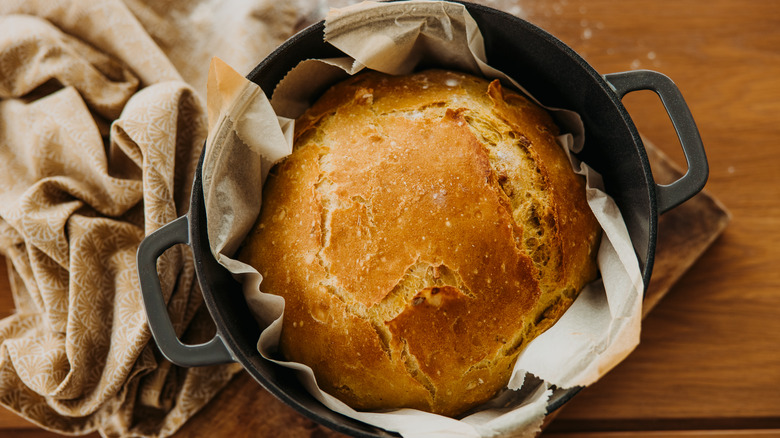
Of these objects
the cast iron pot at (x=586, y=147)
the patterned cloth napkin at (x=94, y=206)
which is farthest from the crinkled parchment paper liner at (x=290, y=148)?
the patterned cloth napkin at (x=94, y=206)

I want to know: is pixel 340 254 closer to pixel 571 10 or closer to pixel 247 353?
pixel 247 353

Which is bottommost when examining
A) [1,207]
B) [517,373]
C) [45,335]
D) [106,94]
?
[45,335]

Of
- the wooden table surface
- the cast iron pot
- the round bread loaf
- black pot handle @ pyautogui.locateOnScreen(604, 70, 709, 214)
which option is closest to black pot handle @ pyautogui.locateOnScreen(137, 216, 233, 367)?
the cast iron pot

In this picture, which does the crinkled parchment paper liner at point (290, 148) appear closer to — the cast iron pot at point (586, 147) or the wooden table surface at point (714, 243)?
the cast iron pot at point (586, 147)

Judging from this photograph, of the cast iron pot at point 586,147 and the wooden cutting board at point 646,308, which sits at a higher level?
the cast iron pot at point 586,147

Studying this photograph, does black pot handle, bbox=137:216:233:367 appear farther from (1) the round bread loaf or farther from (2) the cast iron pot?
(1) the round bread loaf

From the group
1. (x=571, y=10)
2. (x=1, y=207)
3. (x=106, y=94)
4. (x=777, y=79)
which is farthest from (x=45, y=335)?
(x=777, y=79)
